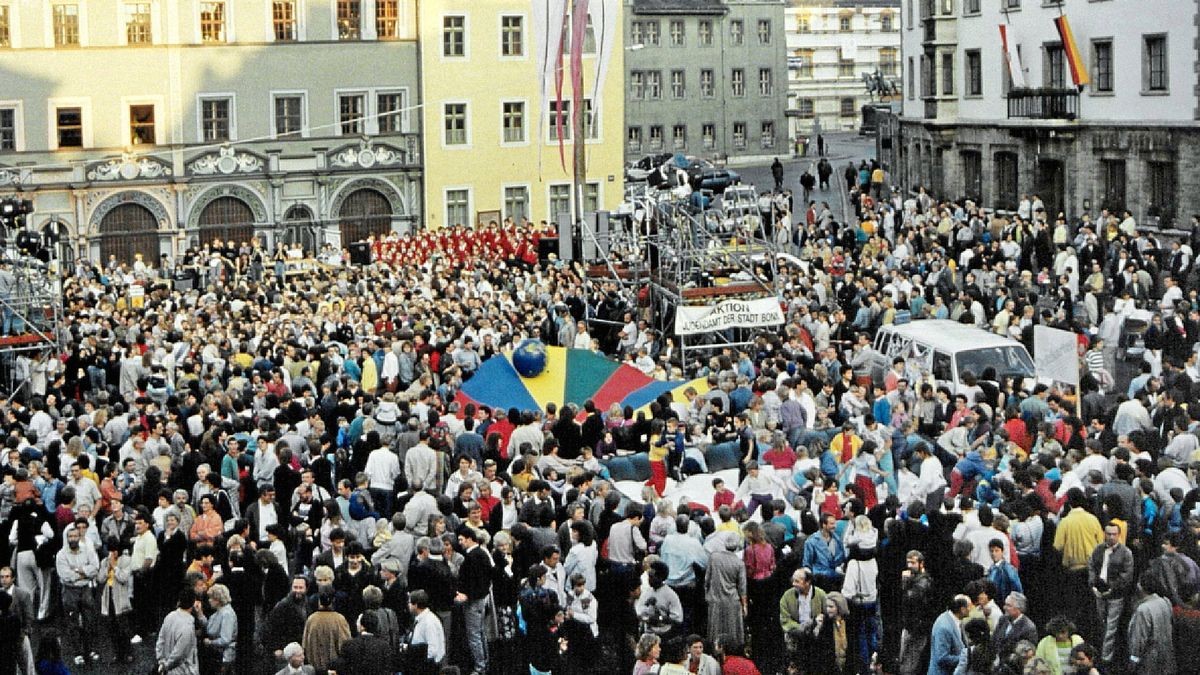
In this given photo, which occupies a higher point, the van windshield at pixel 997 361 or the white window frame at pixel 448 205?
the white window frame at pixel 448 205

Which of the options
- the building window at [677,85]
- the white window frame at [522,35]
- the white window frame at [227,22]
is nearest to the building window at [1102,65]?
the white window frame at [522,35]

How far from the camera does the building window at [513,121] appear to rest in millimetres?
59344

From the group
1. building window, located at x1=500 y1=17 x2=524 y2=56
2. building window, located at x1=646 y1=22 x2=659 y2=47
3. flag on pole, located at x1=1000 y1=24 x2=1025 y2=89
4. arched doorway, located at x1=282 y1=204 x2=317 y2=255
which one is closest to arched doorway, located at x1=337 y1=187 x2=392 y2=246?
arched doorway, located at x1=282 y1=204 x2=317 y2=255

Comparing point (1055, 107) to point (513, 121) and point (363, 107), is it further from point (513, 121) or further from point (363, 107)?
point (363, 107)

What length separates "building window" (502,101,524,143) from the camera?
5934 centimetres

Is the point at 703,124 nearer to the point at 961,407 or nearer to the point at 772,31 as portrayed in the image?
the point at 772,31

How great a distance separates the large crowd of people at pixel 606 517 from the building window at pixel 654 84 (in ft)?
207

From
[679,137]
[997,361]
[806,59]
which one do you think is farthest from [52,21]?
[806,59]

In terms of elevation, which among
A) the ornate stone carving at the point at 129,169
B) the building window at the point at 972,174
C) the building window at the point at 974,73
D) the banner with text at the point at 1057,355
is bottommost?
the banner with text at the point at 1057,355

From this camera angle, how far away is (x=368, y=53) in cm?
5741

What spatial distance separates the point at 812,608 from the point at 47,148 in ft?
141

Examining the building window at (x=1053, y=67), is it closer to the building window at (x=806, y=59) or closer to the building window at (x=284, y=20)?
the building window at (x=284, y=20)

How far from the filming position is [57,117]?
54125mm

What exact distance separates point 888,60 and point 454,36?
221 ft
